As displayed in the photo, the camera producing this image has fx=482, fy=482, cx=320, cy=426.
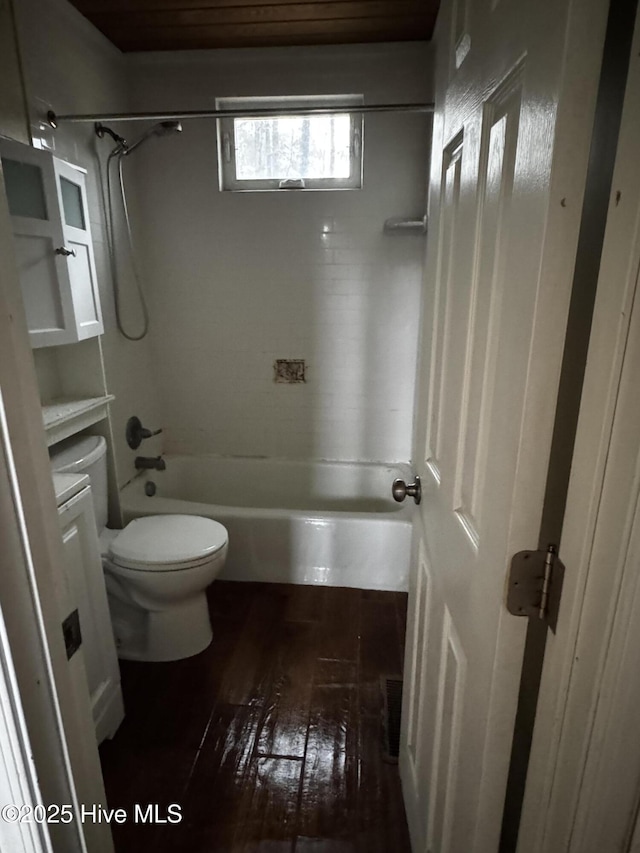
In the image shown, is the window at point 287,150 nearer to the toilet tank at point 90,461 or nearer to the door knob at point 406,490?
the toilet tank at point 90,461

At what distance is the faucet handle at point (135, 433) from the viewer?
2362 millimetres

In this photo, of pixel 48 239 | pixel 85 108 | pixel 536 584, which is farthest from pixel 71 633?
pixel 85 108

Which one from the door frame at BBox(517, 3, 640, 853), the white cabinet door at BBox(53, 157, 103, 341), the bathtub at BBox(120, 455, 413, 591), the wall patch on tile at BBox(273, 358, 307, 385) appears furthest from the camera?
the wall patch on tile at BBox(273, 358, 307, 385)

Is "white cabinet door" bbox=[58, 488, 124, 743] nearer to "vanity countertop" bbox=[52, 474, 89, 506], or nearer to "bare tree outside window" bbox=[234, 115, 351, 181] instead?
"vanity countertop" bbox=[52, 474, 89, 506]

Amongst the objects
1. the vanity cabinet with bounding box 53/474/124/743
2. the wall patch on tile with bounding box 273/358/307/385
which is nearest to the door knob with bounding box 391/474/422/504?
the vanity cabinet with bounding box 53/474/124/743

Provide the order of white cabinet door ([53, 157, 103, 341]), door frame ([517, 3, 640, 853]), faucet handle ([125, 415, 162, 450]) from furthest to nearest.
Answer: faucet handle ([125, 415, 162, 450]) → white cabinet door ([53, 157, 103, 341]) → door frame ([517, 3, 640, 853])

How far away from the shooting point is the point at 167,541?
5.79ft

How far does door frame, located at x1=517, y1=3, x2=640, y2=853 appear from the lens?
432mm

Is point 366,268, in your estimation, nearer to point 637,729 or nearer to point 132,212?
point 132,212

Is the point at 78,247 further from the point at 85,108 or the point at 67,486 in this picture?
the point at 67,486

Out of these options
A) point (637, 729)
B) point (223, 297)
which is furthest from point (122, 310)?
point (637, 729)

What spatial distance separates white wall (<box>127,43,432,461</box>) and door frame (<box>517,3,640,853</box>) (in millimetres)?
2127

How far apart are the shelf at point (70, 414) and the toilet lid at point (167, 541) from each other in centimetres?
43

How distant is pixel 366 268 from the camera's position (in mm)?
2496
